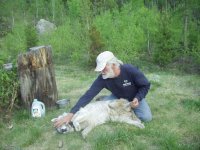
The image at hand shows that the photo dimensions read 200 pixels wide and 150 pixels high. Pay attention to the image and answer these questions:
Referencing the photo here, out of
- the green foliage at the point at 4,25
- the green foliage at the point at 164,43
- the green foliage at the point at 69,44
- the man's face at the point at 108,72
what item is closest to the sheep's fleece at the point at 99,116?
the man's face at the point at 108,72

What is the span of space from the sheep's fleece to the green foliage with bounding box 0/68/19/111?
178 cm

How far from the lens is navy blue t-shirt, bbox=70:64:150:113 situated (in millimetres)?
6933

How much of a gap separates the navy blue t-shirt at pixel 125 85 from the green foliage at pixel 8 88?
2.07 m

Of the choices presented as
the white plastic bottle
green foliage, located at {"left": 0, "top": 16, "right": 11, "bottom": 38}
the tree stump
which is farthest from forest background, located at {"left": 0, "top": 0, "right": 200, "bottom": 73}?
green foliage, located at {"left": 0, "top": 16, "right": 11, "bottom": 38}

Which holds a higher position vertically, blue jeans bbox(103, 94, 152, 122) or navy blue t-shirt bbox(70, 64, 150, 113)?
navy blue t-shirt bbox(70, 64, 150, 113)

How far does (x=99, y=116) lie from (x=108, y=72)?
2.70 ft

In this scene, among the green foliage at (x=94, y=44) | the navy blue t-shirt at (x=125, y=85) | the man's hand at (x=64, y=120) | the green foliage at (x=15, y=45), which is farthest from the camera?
the green foliage at (x=15, y=45)

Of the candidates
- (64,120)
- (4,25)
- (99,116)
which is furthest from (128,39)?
(4,25)

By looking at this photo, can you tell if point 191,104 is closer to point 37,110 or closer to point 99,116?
point 99,116

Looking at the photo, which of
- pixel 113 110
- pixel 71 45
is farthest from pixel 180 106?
pixel 71 45

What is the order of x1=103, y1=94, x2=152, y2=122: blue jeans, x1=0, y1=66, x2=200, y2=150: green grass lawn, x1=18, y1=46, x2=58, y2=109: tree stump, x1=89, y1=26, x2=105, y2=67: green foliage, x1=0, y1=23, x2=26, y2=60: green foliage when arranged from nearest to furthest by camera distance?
x1=0, y1=66, x2=200, y2=150: green grass lawn
x1=103, y1=94, x2=152, y2=122: blue jeans
x1=18, y1=46, x2=58, y2=109: tree stump
x1=89, y1=26, x2=105, y2=67: green foliage
x1=0, y1=23, x2=26, y2=60: green foliage

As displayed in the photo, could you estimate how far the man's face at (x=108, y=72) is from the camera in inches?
265

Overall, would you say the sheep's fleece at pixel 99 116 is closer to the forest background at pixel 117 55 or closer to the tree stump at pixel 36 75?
the forest background at pixel 117 55

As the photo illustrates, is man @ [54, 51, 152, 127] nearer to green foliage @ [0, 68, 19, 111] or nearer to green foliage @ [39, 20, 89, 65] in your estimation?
green foliage @ [0, 68, 19, 111]
